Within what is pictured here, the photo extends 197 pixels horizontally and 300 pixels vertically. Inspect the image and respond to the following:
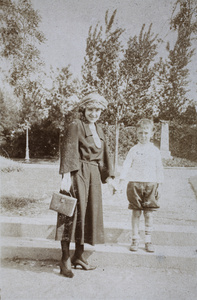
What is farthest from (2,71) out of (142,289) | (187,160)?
(142,289)

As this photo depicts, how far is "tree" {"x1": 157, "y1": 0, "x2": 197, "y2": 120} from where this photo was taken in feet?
8.66

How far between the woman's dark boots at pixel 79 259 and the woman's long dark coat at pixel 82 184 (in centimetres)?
12

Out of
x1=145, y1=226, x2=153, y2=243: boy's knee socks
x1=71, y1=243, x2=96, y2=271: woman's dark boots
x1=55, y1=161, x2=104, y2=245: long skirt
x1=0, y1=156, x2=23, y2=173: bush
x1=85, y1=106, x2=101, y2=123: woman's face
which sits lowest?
x1=71, y1=243, x2=96, y2=271: woman's dark boots

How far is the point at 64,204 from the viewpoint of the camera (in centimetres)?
219

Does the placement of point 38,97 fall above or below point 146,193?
above

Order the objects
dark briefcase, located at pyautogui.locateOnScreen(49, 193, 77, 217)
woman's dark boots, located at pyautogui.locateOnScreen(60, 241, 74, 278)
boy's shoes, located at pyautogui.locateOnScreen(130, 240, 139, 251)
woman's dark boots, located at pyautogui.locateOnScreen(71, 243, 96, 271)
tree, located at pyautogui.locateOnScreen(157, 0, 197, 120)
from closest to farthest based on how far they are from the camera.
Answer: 1. dark briefcase, located at pyautogui.locateOnScreen(49, 193, 77, 217)
2. woman's dark boots, located at pyautogui.locateOnScreen(60, 241, 74, 278)
3. woman's dark boots, located at pyautogui.locateOnScreen(71, 243, 96, 271)
4. boy's shoes, located at pyautogui.locateOnScreen(130, 240, 139, 251)
5. tree, located at pyautogui.locateOnScreen(157, 0, 197, 120)

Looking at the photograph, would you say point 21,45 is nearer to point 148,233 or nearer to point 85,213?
point 85,213

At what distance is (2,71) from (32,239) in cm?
184

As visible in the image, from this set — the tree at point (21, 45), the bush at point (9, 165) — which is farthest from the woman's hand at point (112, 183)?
the tree at point (21, 45)

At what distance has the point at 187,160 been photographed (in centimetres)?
272

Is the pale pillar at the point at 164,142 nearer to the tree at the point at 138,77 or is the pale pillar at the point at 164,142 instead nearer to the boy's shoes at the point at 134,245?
the tree at the point at 138,77

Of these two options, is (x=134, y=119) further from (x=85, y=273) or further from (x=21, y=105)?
(x=85, y=273)

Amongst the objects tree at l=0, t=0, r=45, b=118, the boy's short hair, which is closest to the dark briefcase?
the boy's short hair

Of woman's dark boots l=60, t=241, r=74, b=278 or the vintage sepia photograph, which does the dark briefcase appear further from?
woman's dark boots l=60, t=241, r=74, b=278
